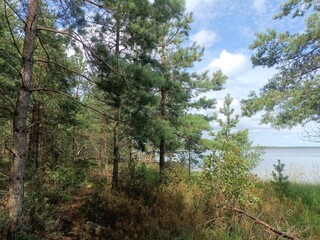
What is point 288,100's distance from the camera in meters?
9.32

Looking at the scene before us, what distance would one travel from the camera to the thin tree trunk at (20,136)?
4121 mm

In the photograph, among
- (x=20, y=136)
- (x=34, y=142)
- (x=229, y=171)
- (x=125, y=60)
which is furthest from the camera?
(x=34, y=142)

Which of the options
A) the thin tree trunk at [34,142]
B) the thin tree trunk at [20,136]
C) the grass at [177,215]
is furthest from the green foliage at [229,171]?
the thin tree trunk at [34,142]

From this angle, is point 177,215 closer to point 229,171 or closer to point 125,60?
point 229,171

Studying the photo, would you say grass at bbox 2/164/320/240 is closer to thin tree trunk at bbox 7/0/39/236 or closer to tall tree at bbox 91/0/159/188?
thin tree trunk at bbox 7/0/39/236

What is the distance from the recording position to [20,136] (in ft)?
13.7

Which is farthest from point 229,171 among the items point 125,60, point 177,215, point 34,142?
point 34,142

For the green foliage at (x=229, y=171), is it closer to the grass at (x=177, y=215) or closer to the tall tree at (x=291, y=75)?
the grass at (x=177, y=215)

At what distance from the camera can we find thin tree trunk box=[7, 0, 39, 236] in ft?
13.5

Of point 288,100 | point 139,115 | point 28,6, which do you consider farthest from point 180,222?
point 288,100

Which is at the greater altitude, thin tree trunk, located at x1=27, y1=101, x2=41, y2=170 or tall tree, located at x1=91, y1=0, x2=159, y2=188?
tall tree, located at x1=91, y1=0, x2=159, y2=188

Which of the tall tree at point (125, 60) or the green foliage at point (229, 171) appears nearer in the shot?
the tall tree at point (125, 60)

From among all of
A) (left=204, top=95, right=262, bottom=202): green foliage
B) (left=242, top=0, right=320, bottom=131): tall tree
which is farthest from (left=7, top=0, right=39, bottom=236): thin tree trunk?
(left=242, top=0, right=320, bottom=131): tall tree

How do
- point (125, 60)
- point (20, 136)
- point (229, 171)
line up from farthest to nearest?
point (229, 171) → point (125, 60) → point (20, 136)
